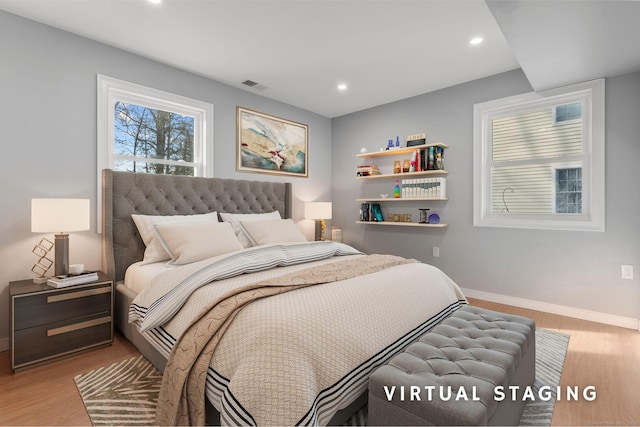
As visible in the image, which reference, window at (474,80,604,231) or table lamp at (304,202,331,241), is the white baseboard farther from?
table lamp at (304,202,331,241)

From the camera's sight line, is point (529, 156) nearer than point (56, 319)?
No

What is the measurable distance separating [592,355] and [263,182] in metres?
3.43

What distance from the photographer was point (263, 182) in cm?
396

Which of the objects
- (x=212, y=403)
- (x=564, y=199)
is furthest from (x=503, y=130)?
(x=212, y=403)

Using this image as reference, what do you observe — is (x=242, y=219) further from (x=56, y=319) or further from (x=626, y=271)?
(x=626, y=271)

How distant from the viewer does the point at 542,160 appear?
130 inches

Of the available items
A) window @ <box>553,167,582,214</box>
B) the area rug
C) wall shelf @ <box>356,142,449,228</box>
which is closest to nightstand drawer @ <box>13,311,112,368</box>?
the area rug

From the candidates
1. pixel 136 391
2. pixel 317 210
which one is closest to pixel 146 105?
pixel 317 210

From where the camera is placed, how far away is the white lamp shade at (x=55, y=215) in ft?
7.21

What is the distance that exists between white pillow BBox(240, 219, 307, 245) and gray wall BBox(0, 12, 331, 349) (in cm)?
131

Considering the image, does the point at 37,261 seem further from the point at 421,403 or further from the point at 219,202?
the point at 421,403

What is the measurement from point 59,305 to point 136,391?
0.92 metres

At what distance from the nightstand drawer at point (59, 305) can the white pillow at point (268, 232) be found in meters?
1.24

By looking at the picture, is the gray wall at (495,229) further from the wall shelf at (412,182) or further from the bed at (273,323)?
the bed at (273,323)
